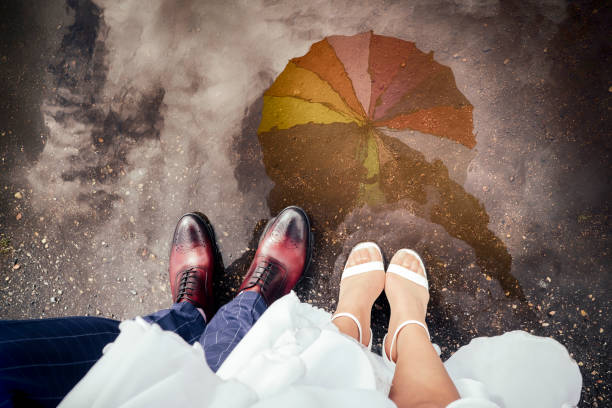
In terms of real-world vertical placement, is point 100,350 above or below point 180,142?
below

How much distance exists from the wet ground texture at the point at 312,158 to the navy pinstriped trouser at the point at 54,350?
0.49m

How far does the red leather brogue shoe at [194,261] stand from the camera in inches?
55.4

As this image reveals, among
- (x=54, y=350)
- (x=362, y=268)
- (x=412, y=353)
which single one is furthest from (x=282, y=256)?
(x=54, y=350)

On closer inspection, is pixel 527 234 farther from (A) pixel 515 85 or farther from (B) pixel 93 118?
(B) pixel 93 118

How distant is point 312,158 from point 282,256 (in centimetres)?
51

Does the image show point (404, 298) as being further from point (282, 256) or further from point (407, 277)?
point (282, 256)

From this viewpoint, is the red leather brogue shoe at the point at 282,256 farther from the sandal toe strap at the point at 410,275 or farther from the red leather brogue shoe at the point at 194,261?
the sandal toe strap at the point at 410,275

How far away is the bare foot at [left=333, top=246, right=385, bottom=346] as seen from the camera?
1250 mm

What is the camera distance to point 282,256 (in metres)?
1.42

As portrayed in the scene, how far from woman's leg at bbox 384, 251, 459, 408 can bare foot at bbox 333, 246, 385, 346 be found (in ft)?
0.24

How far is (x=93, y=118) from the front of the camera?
1613 mm

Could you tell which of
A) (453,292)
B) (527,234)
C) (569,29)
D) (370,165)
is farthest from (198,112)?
(569,29)

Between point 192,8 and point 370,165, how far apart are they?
1279mm

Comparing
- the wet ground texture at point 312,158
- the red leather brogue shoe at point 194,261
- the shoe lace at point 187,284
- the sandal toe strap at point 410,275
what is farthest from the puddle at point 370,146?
the shoe lace at point 187,284
